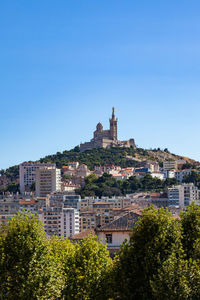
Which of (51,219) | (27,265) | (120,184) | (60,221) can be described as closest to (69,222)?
(60,221)

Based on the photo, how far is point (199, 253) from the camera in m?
25.7

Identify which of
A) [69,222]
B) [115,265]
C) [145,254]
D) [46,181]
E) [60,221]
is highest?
[46,181]

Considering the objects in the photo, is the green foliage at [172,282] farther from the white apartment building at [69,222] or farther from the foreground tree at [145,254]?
the white apartment building at [69,222]

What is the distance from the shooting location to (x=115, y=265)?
83.7 ft

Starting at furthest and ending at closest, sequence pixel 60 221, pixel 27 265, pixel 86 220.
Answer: pixel 86 220 < pixel 60 221 < pixel 27 265

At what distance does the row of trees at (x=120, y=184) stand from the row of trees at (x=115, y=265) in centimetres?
13733

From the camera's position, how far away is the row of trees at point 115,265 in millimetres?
23617

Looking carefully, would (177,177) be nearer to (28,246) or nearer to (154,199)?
(154,199)

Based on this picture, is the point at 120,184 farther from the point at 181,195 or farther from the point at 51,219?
the point at 51,219

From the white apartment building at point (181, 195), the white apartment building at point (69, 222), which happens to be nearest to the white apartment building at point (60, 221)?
the white apartment building at point (69, 222)

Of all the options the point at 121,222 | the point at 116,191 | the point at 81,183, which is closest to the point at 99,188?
the point at 116,191

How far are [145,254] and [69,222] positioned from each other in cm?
9407

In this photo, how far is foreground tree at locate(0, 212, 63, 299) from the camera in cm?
2597

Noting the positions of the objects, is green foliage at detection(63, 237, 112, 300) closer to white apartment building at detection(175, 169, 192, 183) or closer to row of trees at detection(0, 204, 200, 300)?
row of trees at detection(0, 204, 200, 300)
